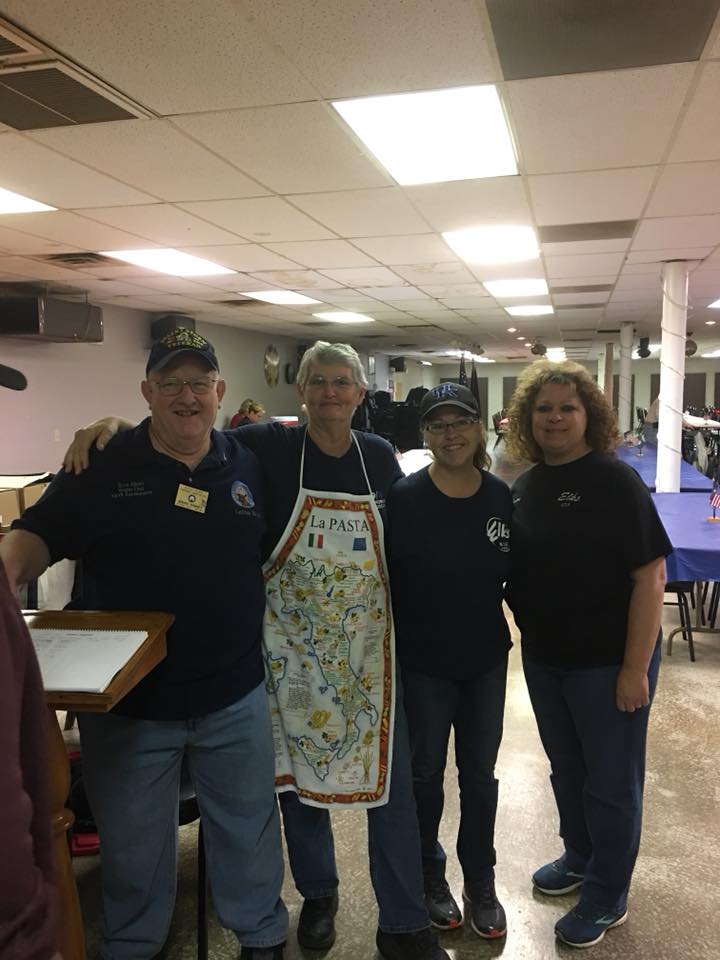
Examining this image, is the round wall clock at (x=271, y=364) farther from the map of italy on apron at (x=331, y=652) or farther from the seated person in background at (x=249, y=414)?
the map of italy on apron at (x=331, y=652)

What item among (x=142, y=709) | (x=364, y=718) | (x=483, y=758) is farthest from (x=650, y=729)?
(x=142, y=709)

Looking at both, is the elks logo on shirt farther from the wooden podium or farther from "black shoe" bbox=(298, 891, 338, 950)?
"black shoe" bbox=(298, 891, 338, 950)

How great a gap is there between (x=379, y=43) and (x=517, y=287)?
5.43 meters

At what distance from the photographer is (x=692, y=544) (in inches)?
143

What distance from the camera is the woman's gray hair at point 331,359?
1.82 meters

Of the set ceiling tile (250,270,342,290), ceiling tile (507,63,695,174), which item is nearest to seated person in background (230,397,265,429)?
ceiling tile (250,270,342,290)

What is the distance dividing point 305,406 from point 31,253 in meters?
4.26

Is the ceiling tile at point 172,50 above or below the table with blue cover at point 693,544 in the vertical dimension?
above

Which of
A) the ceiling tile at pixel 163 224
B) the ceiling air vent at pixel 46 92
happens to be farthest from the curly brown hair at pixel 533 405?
the ceiling tile at pixel 163 224

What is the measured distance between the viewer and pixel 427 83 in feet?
7.31

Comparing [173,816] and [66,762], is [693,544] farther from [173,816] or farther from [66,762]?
[66,762]

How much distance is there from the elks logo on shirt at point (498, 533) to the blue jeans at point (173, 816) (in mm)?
721

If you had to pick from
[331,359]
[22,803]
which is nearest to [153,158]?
[331,359]

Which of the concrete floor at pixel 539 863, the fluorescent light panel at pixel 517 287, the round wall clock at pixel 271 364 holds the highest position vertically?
the fluorescent light panel at pixel 517 287
